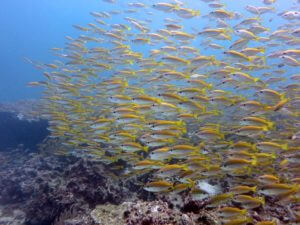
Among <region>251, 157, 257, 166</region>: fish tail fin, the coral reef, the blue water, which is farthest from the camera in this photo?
the blue water

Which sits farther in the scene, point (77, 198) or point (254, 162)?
point (77, 198)

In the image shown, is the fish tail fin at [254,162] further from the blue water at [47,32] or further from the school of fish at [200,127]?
the blue water at [47,32]

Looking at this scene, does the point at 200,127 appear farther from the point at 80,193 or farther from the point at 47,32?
the point at 47,32

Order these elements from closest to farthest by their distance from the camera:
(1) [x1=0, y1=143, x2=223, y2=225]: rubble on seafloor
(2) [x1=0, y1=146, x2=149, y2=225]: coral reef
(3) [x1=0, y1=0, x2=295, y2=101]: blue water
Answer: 1. (1) [x1=0, y1=143, x2=223, y2=225]: rubble on seafloor
2. (2) [x1=0, y1=146, x2=149, y2=225]: coral reef
3. (3) [x1=0, y1=0, x2=295, y2=101]: blue water

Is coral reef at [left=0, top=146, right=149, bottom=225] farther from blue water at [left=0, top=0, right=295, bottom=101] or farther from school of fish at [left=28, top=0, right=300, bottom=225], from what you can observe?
blue water at [left=0, top=0, right=295, bottom=101]

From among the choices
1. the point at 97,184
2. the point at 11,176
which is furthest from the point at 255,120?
the point at 11,176

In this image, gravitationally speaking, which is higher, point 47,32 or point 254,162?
point 47,32

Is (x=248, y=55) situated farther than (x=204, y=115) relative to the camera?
Yes

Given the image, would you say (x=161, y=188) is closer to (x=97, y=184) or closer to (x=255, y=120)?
(x=255, y=120)

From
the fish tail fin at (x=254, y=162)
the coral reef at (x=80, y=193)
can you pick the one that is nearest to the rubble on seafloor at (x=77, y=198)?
the coral reef at (x=80, y=193)

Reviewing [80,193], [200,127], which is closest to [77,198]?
[80,193]

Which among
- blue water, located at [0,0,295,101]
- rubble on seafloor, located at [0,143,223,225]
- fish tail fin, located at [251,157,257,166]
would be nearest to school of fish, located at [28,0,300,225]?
fish tail fin, located at [251,157,257,166]

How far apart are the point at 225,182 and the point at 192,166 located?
1806 mm

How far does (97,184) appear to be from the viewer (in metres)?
7.72
